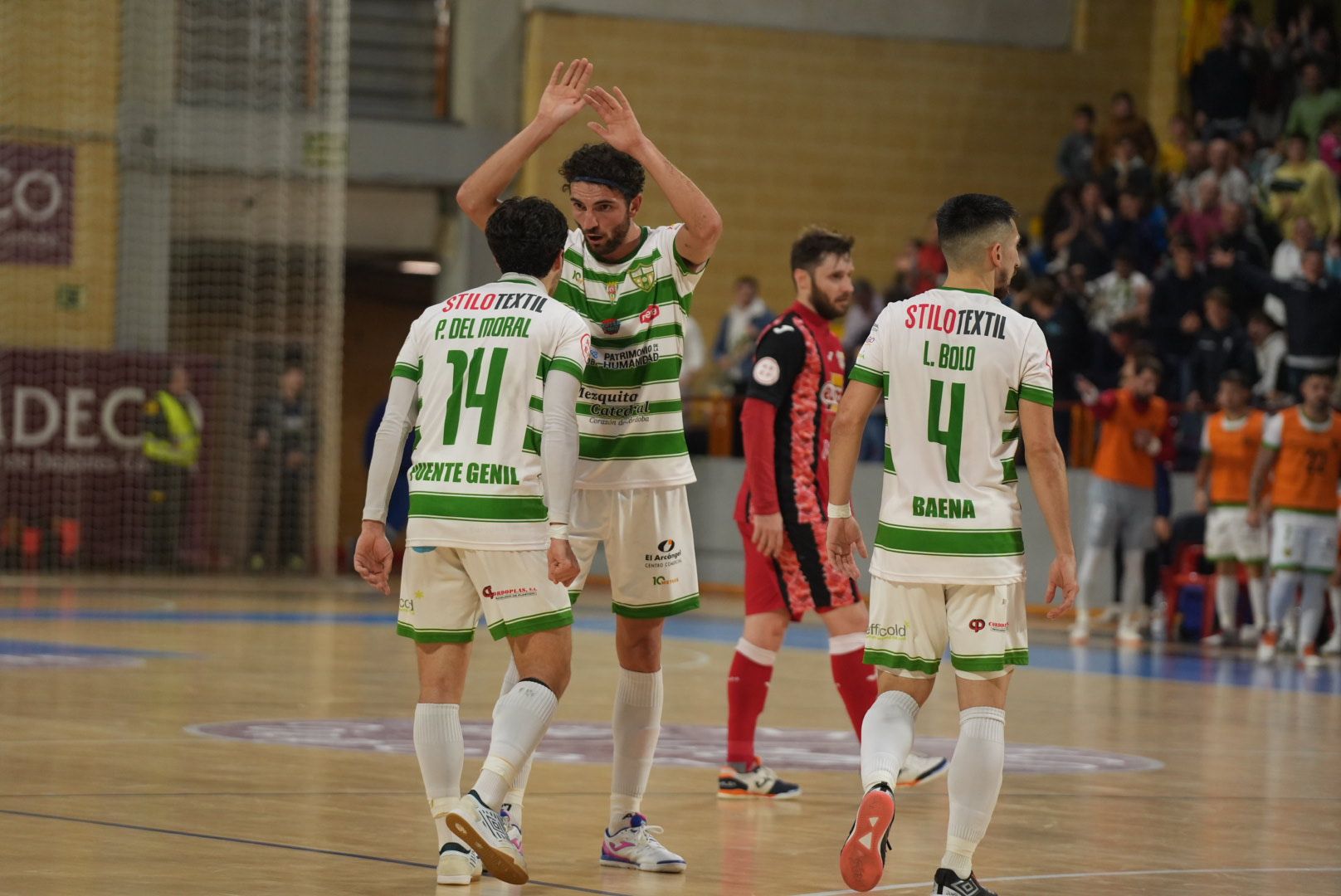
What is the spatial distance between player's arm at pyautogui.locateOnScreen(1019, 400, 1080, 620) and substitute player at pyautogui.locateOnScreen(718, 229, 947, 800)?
244cm

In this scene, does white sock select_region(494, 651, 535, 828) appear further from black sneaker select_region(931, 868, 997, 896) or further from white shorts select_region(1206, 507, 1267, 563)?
white shorts select_region(1206, 507, 1267, 563)

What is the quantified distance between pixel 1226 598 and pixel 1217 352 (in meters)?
2.67

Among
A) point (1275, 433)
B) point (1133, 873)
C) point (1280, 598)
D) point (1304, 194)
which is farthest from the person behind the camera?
point (1304, 194)

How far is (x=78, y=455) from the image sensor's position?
2258cm

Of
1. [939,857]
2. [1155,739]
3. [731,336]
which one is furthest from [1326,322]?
[939,857]

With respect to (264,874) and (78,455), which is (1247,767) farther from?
(78,455)

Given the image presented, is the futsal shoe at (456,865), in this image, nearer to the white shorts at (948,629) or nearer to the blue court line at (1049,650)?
the white shorts at (948,629)

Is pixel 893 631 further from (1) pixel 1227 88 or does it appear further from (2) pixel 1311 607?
(1) pixel 1227 88

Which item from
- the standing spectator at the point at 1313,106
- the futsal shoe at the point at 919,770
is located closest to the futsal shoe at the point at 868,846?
the futsal shoe at the point at 919,770

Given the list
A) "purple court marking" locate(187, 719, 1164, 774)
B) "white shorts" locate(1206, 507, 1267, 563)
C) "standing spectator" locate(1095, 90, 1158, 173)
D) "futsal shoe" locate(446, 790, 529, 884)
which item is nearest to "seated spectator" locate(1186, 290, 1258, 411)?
"white shorts" locate(1206, 507, 1267, 563)

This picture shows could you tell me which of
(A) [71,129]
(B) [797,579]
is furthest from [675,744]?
(A) [71,129]

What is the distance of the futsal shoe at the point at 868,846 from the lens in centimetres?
536

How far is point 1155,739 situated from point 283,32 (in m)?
16.0

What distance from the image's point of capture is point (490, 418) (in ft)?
19.2
